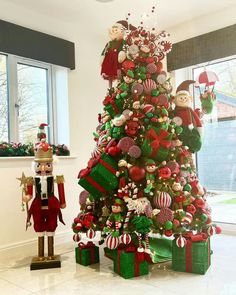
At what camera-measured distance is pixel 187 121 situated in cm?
241

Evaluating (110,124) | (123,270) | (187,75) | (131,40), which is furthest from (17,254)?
(187,75)

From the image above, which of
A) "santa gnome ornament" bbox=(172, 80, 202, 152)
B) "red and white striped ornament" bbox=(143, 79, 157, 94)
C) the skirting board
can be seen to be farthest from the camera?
the skirting board

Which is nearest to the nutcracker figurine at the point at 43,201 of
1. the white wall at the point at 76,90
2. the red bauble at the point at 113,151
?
the white wall at the point at 76,90

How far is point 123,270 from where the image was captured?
7.09ft

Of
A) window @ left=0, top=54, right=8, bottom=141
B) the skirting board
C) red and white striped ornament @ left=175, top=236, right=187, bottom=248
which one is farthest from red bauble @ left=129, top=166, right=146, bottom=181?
window @ left=0, top=54, right=8, bottom=141

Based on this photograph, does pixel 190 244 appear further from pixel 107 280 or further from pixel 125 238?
pixel 107 280

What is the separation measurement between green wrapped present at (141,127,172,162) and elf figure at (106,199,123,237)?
0.38 m

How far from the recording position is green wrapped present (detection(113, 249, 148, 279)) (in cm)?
A: 215

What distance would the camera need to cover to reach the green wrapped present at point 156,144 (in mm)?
2197

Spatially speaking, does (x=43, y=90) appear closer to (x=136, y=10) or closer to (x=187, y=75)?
(x=136, y=10)

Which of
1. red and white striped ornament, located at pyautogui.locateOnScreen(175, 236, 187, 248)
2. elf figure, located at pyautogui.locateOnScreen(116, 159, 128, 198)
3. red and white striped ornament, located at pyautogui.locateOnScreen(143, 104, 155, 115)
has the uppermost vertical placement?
red and white striped ornament, located at pyautogui.locateOnScreen(143, 104, 155, 115)

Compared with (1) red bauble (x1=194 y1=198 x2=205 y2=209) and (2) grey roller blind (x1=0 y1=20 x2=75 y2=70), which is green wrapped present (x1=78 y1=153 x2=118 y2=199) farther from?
(2) grey roller blind (x1=0 y1=20 x2=75 y2=70)

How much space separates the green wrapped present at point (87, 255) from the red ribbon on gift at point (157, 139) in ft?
2.86

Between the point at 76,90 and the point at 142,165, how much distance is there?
1501 mm
